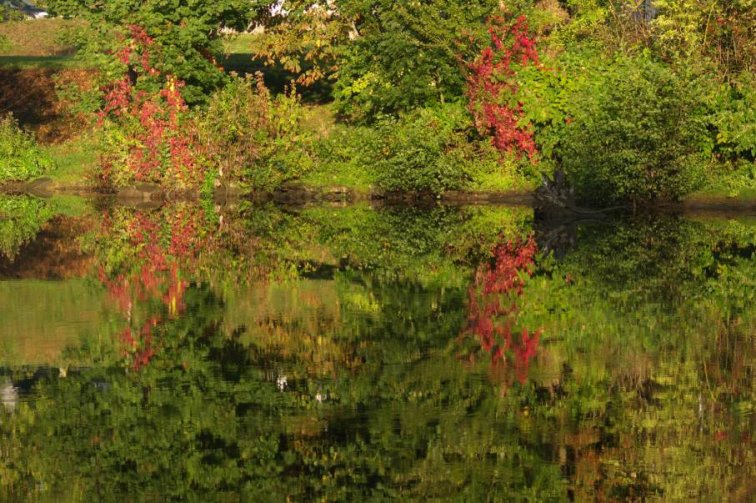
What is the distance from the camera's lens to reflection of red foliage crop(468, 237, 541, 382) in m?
14.6

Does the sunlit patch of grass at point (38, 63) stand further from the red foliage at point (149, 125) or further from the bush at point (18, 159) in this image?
the red foliage at point (149, 125)

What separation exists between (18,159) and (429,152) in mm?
12443

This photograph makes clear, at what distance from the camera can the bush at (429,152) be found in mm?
34781

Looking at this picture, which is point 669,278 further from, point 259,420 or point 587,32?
point 587,32

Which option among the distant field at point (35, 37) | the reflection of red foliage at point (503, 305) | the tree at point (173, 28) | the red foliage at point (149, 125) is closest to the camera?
the reflection of red foliage at point (503, 305)

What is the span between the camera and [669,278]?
801 inches

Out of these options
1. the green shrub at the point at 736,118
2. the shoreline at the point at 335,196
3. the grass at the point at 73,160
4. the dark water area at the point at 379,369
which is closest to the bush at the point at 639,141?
the green shrub at the point at 736,118

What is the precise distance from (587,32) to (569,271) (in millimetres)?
19576

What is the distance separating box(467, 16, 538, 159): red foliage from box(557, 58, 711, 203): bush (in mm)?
2140

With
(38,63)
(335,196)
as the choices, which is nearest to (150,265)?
(335,196)

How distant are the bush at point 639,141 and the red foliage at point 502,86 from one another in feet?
7.02

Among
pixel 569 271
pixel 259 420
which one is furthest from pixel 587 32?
pixel 259 420

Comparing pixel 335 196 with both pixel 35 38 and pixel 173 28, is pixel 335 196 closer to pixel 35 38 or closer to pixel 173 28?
pixel 173 28

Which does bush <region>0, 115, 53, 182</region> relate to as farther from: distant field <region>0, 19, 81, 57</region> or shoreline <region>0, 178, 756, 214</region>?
distant field <region>0, 19, 81, 57</region>
